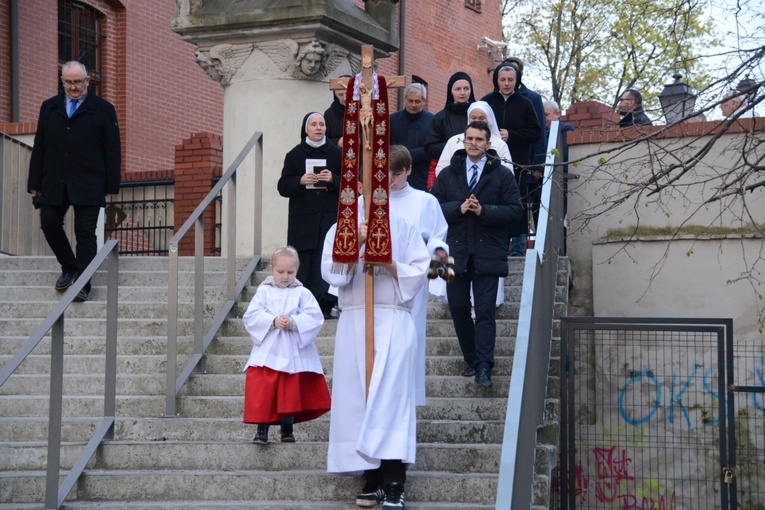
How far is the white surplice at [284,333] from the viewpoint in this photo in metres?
7.61

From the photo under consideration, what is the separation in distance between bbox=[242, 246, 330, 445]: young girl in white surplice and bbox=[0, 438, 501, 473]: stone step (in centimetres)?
15

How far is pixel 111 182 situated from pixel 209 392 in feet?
7.78

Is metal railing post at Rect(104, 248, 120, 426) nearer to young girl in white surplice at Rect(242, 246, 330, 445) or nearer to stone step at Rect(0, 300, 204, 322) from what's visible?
young girl in white surplice at Rect(242, 246, 330, 445)

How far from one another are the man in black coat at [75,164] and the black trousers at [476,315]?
126 inches

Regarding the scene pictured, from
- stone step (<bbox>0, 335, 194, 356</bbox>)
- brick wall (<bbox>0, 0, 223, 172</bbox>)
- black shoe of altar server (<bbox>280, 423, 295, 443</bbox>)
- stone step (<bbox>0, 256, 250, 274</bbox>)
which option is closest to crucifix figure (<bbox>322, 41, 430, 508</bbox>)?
black shoe of altar server (<bbox>280, 423, 295, 443</bbox>)

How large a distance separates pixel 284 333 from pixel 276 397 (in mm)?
394

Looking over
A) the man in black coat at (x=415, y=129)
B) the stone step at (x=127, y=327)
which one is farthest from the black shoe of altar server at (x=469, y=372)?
the man in black coat at (x=415, y=129)

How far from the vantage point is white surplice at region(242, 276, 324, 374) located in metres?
7.61

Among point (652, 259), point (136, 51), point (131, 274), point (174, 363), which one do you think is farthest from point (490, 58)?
point (174, 363)

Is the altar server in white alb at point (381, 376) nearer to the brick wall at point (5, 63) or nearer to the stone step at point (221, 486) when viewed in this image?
the stone step at point (221, 486)

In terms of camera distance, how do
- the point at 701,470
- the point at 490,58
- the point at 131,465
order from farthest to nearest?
the point at 490,58 → the point at 701,470 → the point at 131,465

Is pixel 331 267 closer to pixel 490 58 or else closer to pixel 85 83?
pixel 85 83

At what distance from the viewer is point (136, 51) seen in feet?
67.1

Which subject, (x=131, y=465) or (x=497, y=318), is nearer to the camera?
(x=131, y=465)
